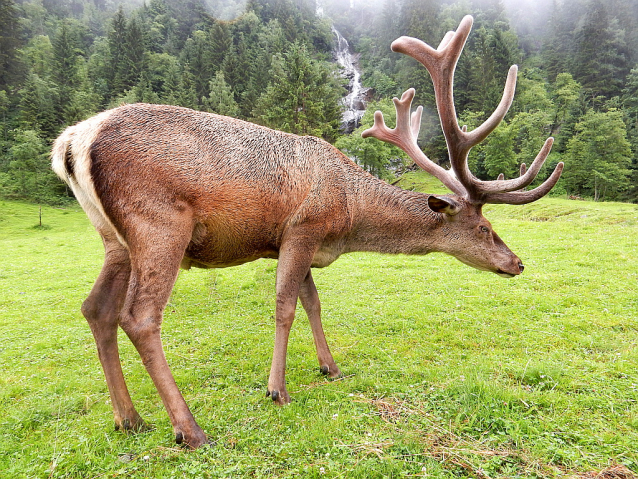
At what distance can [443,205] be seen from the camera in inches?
182

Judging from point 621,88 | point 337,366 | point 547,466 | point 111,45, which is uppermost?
point 621,88

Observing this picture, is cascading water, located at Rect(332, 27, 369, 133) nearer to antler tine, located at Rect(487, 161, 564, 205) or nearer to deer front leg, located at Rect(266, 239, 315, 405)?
antler tine, located at Rect(487, 161, 564, 205)

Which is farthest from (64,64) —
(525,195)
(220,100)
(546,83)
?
(546,83)

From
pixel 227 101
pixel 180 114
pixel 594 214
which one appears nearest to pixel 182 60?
pixel 227 101

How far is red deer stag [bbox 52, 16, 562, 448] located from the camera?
10.8ft

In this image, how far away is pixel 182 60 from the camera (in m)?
80.8

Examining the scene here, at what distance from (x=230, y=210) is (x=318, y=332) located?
2011 millimetres

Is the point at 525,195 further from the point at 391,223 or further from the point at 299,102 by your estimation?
the point at 299,102

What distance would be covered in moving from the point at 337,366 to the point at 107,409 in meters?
2.65

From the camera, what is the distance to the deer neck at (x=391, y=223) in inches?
187

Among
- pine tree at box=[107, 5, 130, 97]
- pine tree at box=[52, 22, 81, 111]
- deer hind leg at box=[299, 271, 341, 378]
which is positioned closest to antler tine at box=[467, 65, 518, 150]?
deer hind leg at box=[299, 271, 341, 378]

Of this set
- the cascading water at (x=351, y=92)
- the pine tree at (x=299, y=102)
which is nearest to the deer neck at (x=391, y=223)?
the pine tree at (x=299, y=102)

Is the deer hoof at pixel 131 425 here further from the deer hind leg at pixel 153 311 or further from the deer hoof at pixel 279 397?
the deer hoof at pixel 279 397

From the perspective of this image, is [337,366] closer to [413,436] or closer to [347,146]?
[413,436]
